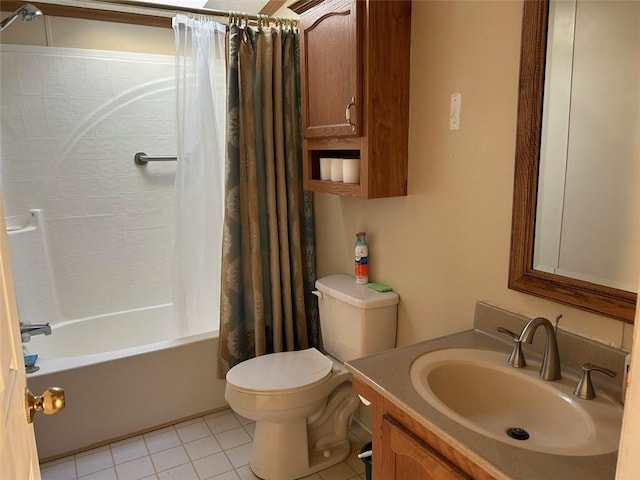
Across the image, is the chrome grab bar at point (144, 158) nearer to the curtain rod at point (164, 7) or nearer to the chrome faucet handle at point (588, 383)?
the curtain rod at point (164, 7)

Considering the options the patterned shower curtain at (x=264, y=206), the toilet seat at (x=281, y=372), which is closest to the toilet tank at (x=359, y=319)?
the toilet seat at (x=281, y=372)

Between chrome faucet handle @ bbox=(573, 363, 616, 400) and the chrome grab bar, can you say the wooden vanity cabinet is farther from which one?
the chrome grab bar

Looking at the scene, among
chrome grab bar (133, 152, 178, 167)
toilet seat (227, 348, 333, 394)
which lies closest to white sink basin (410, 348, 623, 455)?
toilet seat (227, 348, 333, 394)

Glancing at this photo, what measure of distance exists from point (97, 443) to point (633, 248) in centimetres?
236

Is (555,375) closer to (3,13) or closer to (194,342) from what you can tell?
(194,342)

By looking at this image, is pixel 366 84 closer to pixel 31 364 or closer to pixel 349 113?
pixel 349 113

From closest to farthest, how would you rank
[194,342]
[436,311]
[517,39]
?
[517,39]
[436,311]
[194,342]

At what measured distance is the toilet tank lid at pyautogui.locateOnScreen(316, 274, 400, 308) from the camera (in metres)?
1.97

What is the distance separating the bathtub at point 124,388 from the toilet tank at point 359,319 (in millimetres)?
734

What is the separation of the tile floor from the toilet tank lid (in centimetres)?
77

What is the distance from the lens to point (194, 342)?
244 cm

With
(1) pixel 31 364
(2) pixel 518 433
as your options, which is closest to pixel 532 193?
(2) pixel 518 433

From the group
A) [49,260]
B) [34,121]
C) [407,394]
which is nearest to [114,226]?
[49,260]

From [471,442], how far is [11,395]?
86 centimetres
